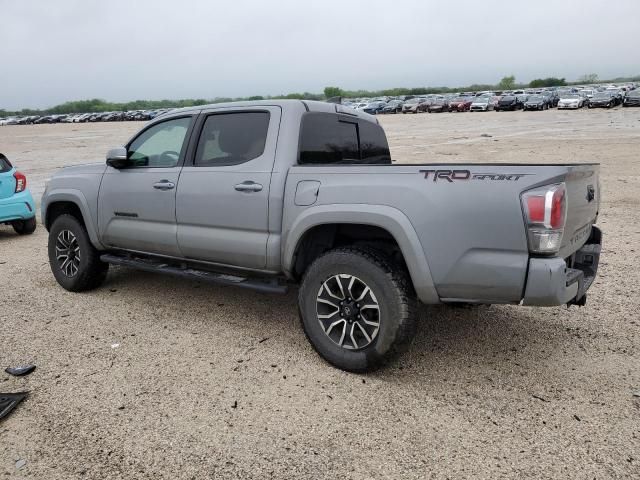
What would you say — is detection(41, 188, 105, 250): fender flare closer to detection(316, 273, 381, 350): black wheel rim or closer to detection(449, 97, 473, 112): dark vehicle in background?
detection(316, 273, 381, 350): black wheel rim

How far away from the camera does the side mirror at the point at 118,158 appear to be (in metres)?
4.66

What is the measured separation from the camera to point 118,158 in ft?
15.3

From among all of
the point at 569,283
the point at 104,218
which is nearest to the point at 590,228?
the point at 569,283

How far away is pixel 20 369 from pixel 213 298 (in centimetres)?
186

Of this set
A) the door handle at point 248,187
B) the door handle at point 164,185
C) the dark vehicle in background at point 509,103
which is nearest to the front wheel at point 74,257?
the door handle at point 164,185

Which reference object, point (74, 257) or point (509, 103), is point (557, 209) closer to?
point (74, 257)

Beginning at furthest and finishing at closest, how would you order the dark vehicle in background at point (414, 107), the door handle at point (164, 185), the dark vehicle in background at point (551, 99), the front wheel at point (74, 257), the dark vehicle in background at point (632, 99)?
1. the dark vehicle in background at point (414, 107)
2. the dark vehicle in background at point (551, 99)
3. the dark vehicle in background at point (632, 99)
4. the front wheel at point (74, 257)
5. the door handle at point (164, 185)

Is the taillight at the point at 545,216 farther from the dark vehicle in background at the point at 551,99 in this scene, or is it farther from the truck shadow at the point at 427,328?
the dark vehicle in background at the point at 551,99

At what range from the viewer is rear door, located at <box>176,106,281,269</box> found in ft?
12.6

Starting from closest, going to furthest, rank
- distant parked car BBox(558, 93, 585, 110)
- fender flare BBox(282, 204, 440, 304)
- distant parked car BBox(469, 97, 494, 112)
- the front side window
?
fender flare BBox(282, 204, 440, 304)
the front side window
distant parked car BBox(558, 93, 585, 110)
distant parked car BBox(469, 97, 494, 112)

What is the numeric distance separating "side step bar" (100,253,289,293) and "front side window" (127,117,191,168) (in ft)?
2.98

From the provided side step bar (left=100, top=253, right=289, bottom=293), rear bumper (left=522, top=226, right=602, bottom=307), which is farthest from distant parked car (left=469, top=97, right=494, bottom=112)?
rear bumper (left=522, top=226, right=602, bottom=307)

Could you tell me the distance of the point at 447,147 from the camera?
1931 cm

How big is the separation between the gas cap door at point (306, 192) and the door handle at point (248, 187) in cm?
34
